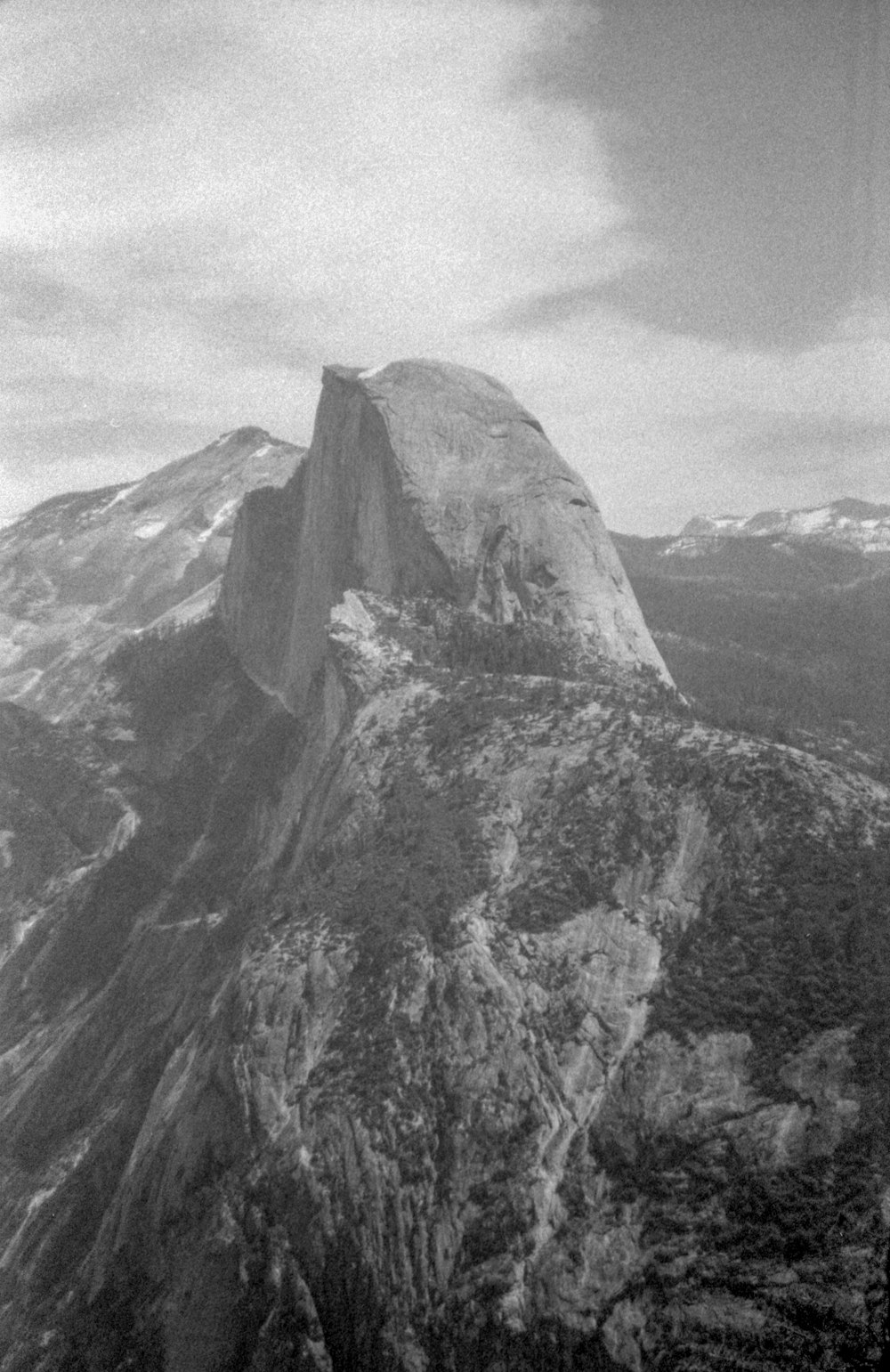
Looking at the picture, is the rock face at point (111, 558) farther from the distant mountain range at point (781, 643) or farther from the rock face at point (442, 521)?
the distant mountain range at point (781, 643)

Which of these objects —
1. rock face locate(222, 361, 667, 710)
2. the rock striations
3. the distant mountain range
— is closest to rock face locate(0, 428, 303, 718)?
rock face locate(222, 361, 667, 710)

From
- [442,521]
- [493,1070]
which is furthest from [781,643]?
[493,1070]

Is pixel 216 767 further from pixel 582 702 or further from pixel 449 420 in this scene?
pixel 582 702

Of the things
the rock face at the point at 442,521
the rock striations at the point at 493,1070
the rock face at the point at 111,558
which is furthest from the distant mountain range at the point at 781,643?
the rock face at the point at 111,558

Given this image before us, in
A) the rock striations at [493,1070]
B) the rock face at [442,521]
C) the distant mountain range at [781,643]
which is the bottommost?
the rock striations at [493,1070]

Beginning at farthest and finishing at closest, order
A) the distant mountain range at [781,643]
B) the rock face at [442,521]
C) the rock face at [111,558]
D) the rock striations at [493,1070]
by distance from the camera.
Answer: the rock face at [111,558]
the distant mountain range at [781,643]
the rock face at [442,521]
the rock striations at [493,1070]

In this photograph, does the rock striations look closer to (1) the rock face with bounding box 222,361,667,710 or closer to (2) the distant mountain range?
(1) the rock face with bounding box 222,361,667,710

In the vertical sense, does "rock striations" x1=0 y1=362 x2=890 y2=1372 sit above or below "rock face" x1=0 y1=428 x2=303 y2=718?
below
